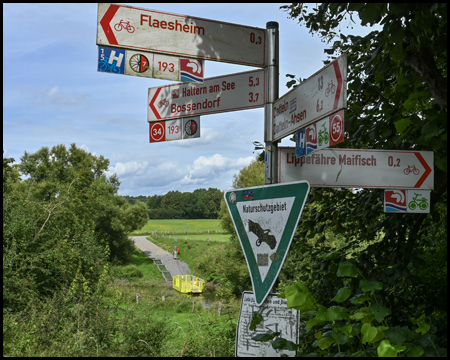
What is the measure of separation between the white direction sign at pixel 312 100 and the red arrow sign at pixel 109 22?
922 mm

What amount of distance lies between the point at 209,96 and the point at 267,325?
138 cm

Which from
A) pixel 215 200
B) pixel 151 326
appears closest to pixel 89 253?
pixel 151 326

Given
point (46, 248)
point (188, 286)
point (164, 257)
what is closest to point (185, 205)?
point (164, 257)

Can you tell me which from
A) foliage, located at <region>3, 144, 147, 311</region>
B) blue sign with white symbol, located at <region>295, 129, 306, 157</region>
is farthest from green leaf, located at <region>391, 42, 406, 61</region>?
foliage, located at <region>3, 144, 147, 311</region>

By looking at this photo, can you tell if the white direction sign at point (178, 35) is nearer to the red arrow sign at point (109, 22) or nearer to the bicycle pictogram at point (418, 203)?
the red arrow sign at point (109, 22)

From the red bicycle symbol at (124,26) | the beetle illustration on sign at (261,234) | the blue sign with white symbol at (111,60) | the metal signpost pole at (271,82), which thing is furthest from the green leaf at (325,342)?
the red bicycle symbol at (124,26)

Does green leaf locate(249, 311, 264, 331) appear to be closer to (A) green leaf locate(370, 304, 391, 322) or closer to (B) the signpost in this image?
(A) green leaf locate(370, 304, 391, 322)

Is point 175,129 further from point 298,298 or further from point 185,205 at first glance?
point 185,205

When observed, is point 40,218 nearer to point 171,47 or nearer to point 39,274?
point 39,274

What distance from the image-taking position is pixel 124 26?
2188 mm

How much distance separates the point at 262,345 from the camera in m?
1.74

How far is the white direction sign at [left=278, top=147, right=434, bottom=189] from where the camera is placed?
2160mm

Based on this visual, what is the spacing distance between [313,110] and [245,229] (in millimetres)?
626

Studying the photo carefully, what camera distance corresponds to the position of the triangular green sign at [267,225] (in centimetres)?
169
